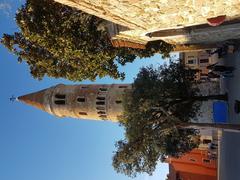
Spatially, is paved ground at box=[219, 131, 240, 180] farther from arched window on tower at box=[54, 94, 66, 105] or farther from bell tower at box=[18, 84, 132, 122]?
arched window on tower at box=[54, 94, 66, 105]

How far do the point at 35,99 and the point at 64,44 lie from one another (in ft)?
66.7

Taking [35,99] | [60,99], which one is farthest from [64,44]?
[35,99]

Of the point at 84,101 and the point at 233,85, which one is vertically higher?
the point at 233,85

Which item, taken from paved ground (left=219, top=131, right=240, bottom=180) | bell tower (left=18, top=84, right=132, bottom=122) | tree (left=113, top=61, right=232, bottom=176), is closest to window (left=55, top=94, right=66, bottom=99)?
bell tower (left=18, top=84, right=132, bottom=122)

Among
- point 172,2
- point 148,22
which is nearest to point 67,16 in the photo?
point 148,22

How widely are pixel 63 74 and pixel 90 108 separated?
1329 cm

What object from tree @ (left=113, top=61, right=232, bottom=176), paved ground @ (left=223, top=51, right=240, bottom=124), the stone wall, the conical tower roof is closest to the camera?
the stone wall

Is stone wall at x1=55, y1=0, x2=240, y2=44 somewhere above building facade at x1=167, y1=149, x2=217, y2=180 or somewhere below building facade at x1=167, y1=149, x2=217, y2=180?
above

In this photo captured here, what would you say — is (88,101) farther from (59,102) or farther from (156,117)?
(156,117)

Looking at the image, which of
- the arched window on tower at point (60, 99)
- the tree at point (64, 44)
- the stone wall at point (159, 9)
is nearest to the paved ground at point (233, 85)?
the tree at point (64, 44)

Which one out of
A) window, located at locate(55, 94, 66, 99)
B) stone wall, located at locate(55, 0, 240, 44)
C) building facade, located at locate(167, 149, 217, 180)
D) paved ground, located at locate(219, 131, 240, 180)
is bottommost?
building facade, located at locate(167, 149, 217, 180)

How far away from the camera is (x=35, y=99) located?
4238 cm

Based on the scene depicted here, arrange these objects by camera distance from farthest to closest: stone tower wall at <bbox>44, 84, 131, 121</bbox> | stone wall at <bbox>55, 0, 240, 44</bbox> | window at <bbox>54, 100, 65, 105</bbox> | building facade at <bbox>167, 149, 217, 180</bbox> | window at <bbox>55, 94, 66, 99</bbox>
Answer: building facade at <bbox>167, 149, 217, 180</bbox>, window at <bbox>55, 94, 66, 99</bbox>, window at <bbox>54, 100, 65, 105</bbox>, stone tower wall at <bbox>44, 84, 131, 121</bbox>, stone wall at <bbox>55, 0, 240, 44</bbox>

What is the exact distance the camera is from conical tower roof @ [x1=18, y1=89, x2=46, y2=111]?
42156 millimetres
